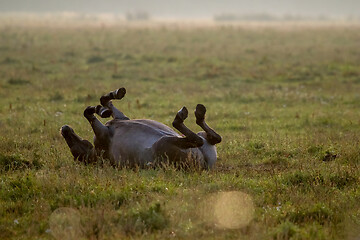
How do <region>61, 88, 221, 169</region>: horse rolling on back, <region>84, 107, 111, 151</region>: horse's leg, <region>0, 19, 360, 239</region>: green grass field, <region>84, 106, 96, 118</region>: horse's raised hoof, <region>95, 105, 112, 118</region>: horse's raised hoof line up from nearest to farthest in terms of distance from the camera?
<region>0, 19, 360, 239</region>: green grass field < <region>61, 88, 221, 169</region>: horse rolling on back < <region>84, 107, 111, 151</region>: horse's leg < <region>84, 106, 96, 118</region>: horse's raised hoof < <region>95, 105, 112, 118</region>: horse's raised hoof

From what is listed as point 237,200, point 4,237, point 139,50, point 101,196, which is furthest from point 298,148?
point 139,50

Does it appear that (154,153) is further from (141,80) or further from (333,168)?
(141,80)

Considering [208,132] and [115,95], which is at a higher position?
[115,95]

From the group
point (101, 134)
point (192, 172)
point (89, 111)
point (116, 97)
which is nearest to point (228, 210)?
point (192, 172)

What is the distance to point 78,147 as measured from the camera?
7.87 metres

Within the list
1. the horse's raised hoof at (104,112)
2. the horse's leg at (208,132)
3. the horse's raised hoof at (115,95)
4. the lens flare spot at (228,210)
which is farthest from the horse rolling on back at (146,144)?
the lens flare spot at (228,210)

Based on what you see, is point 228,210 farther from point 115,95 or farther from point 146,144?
point 115,95

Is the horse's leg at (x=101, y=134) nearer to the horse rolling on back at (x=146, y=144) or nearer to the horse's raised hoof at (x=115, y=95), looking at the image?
the horse rolling on back at (x=146, y=144)

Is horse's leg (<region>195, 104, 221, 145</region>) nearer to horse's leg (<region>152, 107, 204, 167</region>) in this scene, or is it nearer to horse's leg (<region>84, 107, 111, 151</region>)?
horse's leg (<region>152, 107, 204, 167</region>)

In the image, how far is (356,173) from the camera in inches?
297

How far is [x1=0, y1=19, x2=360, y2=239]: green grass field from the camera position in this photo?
5.66m

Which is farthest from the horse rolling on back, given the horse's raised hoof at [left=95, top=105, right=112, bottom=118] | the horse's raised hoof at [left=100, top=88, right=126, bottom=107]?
the horse's raised hoof at [left=100, top=88, right=126, bottom=107]

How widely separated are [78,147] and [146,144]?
1075 mm

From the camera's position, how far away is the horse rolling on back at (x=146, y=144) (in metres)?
7.26
